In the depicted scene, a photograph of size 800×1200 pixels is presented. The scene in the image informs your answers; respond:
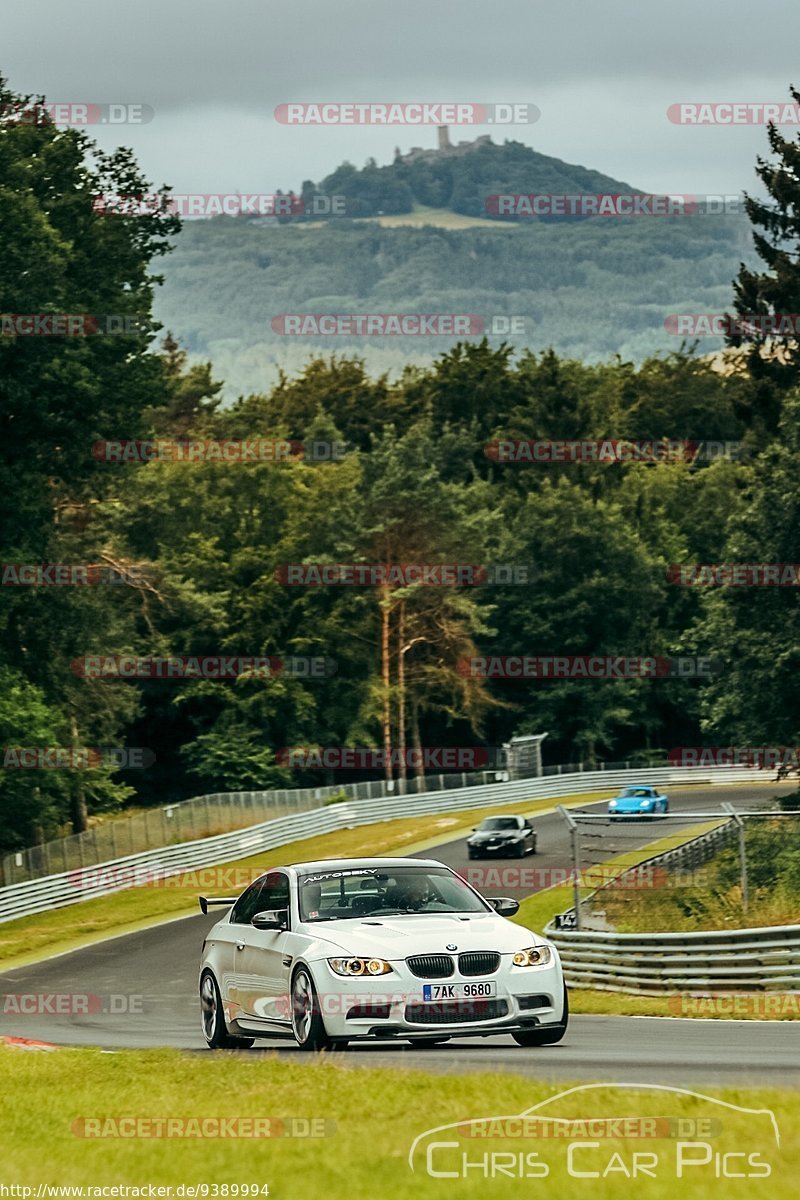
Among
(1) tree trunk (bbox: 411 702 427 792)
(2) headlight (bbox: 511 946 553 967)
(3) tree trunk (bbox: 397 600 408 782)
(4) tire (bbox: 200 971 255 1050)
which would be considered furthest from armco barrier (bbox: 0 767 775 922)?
(2) headlight (bbox: 511 946 553 967)

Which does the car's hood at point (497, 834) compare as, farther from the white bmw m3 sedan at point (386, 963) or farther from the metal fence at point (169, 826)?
the white bmw m3 sedan at point (386, 963)

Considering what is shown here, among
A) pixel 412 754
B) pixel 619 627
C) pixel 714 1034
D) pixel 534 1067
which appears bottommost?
pixel 412 754

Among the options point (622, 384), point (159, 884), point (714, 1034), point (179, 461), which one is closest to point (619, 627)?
point (179, 461)

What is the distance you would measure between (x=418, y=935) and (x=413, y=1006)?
1.68 ft

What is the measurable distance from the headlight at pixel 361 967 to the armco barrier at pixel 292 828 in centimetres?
3484

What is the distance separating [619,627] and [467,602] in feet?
39.0

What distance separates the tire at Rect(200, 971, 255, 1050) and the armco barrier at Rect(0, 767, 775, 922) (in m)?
31.9

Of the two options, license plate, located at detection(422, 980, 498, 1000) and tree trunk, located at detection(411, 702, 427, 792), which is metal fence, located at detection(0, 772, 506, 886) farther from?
license plate, located at detection(422, 980, 498, 1000)

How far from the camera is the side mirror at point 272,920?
45.2 ft

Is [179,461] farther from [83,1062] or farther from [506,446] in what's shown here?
[83,1062]

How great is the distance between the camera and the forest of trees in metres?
45.7

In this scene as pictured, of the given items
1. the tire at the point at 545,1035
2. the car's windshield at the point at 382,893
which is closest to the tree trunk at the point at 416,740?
the car's windshield at the point at 382,893

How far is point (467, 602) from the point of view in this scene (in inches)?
3275

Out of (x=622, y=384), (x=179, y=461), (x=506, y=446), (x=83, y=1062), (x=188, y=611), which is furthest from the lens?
(x=622, y=384)
